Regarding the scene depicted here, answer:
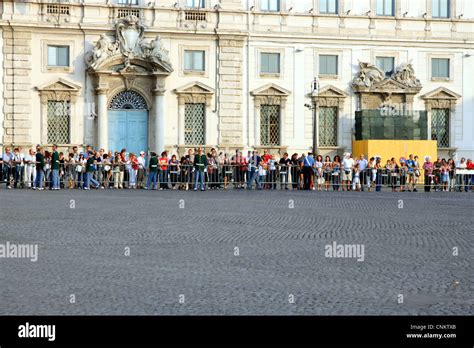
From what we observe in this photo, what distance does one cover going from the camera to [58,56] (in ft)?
158

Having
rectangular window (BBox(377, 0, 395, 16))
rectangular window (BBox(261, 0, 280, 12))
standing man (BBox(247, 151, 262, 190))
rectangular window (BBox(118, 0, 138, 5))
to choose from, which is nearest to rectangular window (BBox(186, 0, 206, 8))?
rectangular window (BBox(118, 0, 138, 5))

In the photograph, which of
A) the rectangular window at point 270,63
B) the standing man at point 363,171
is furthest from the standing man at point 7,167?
the rectangular window at point 270,63

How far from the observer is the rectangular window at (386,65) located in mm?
51531

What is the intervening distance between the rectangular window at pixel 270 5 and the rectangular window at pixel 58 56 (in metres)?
9.78

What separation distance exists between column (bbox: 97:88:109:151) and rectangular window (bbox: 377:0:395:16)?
1457 cm

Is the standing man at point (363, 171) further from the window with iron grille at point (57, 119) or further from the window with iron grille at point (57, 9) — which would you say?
the window with iron grille at point (57, 9)

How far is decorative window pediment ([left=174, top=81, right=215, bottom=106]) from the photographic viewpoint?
4897 centimetres

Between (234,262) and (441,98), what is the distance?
39.0m

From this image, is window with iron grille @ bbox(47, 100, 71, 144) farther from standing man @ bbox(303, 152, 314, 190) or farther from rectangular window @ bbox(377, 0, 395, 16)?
rectangular window @ bbox(377, 0, 395, 16)

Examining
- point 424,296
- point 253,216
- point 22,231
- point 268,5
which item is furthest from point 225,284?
point 268,5

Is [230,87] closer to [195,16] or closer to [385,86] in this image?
[195,16]

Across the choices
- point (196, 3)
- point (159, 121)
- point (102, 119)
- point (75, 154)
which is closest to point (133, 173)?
point (75, 154)
